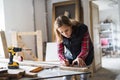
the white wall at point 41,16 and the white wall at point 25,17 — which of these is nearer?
the white wall at point 25,17

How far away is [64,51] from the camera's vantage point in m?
2.04

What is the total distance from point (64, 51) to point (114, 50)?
25.7ft

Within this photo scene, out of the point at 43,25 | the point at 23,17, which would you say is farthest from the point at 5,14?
the point at 43,25

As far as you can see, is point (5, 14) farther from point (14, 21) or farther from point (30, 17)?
point (30, 17)

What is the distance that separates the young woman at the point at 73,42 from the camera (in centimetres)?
180

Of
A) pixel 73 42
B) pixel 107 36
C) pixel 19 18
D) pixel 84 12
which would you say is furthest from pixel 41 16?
pixel 107 36

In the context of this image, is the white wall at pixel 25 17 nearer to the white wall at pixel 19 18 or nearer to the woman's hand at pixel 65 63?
the white wall at pixel 19 18

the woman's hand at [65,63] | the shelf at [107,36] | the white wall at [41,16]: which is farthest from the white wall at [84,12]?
the shelf at [107,36]

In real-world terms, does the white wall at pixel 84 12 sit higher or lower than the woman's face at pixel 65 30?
higher

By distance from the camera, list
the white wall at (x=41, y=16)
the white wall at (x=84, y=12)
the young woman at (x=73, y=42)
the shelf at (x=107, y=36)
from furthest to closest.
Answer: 1. the shelf at (x=107, y=36)
2. the white wall at (x=41, y=16)
3. the white wall at (x=84, y=12)
4. the young woman at (x=73, y=42)

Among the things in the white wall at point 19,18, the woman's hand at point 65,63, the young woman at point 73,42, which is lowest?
the woman's hand at point 65,63

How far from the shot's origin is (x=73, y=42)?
1.91 metres

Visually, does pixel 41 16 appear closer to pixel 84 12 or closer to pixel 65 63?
pixel 84 12

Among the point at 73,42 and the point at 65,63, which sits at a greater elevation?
the point at 73,42
